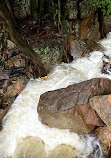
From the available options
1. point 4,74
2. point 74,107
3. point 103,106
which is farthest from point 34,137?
point 4,74

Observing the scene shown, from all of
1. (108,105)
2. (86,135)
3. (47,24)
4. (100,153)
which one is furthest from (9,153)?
(47,24)

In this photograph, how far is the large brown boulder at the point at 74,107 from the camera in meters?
3.60

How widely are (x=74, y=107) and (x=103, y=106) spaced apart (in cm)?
79

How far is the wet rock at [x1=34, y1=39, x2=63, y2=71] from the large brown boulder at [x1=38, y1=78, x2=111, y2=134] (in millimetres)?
2871

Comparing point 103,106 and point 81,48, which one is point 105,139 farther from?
point 81,48

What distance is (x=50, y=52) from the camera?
6.99 metres

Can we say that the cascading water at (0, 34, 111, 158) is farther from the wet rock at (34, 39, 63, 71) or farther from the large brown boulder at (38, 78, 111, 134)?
the wet rock at (34, 39, 63, 71)

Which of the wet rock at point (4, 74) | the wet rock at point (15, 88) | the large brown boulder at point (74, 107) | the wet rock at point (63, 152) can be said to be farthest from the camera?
the wet rock at point (4, 74)

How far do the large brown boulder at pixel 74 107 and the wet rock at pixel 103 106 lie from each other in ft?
0.64

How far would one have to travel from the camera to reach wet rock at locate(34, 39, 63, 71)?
685cm

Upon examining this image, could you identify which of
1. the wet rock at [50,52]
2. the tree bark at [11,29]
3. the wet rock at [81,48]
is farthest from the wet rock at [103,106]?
the wet rock at [81,48]

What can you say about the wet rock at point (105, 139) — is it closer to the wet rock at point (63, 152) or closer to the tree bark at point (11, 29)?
the wet rock at point (63, 152)

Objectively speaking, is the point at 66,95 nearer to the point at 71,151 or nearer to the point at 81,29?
the point at 71,151

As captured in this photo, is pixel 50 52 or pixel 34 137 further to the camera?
pixel 50 52
